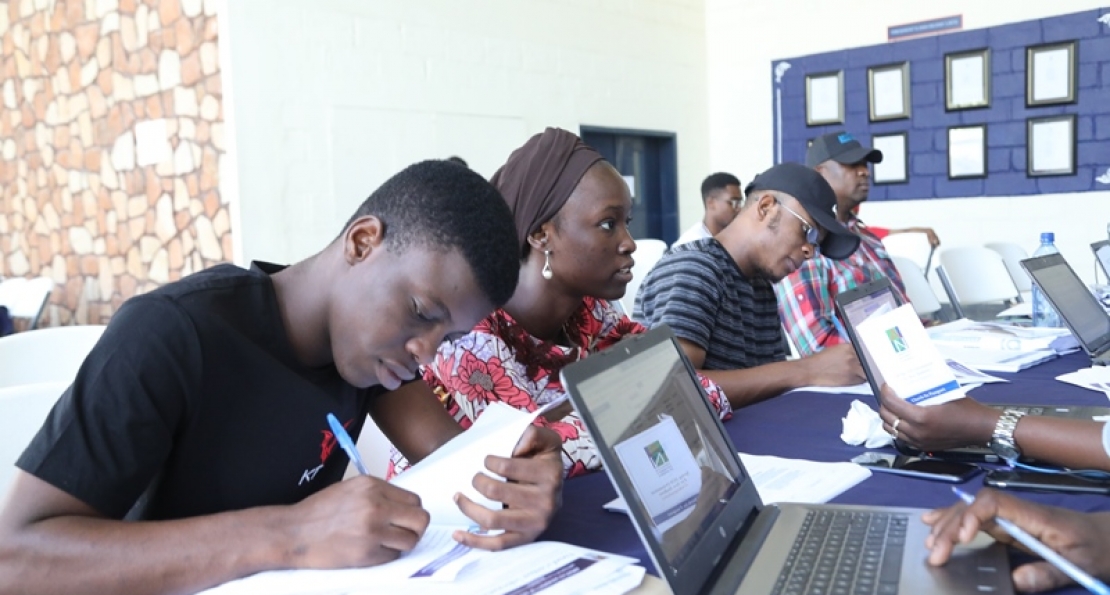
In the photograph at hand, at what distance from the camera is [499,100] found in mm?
5152

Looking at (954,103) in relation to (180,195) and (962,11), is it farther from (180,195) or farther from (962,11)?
(180,195)

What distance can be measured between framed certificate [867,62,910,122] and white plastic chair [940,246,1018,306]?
1.98m

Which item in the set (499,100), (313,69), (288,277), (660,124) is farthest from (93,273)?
(288,277)

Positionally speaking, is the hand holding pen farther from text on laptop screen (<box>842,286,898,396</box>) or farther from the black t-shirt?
the black t-shirt

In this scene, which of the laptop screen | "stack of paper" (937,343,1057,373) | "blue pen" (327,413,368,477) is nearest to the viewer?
"blue pen" (327,413,368,477)

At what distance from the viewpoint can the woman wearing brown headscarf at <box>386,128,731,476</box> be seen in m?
1.56

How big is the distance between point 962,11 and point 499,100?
2.92m

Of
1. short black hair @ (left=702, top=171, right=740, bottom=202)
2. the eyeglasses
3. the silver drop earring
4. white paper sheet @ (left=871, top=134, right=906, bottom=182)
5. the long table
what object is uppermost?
white paper sheet @ (left=871, top=134, right=906, bottom=182)

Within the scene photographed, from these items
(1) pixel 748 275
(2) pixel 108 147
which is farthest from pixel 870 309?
(2) pixel 108 147

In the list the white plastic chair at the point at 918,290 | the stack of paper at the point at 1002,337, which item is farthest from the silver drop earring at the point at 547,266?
the white plastic chair at the point at 918,290

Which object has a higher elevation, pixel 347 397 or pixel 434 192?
pixel 434 192

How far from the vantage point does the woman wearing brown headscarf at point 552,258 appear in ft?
5.13

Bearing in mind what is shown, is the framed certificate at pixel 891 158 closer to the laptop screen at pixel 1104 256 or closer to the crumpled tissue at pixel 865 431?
the laptop screen at pixel 1104 256

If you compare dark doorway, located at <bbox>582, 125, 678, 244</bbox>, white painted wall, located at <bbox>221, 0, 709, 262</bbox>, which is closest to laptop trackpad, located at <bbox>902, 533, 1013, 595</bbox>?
white painted wall, located at <bbox>221, 0, 709, 262</bbox>
